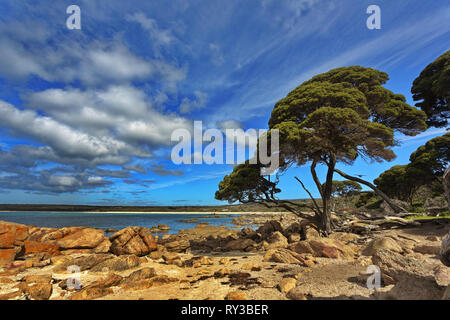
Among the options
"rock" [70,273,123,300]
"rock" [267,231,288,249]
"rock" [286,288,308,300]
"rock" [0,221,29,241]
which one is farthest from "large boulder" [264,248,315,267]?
"rock" [0,221,29,241]

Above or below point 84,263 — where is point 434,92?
above

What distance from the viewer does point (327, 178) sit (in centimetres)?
1513

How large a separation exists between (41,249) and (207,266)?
10395mm

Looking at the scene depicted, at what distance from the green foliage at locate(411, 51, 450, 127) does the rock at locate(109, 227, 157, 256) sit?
22805mm

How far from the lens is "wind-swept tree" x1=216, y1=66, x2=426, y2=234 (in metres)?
11.6

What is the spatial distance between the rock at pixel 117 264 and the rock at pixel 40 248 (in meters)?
5.46

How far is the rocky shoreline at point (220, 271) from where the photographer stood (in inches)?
206

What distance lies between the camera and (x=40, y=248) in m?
12.4

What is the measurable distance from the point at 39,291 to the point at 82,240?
27.6ft

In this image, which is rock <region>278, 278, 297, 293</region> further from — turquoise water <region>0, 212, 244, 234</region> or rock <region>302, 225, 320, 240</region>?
turquoise water <region>0, 212, 244, 234</region>

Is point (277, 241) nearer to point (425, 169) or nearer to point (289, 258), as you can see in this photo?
point (289, 258)

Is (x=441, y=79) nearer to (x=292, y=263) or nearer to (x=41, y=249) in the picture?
(x=292, y=263)

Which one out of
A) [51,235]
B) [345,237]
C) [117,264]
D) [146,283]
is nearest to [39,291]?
[146,283]

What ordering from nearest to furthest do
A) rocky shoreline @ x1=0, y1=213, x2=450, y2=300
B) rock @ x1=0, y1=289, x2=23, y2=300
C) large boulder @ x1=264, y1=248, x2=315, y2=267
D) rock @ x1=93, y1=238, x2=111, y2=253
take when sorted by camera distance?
rocky shoreline @ x1=0, y1=213, x2=450, y2=300
rock @ x1=0, y1=289, x2=23, y2=300
large boulder @ x1=264, y1=248, x2=315, y2=267
rock @ x1=93, y1=238, x2=111, y2=253
